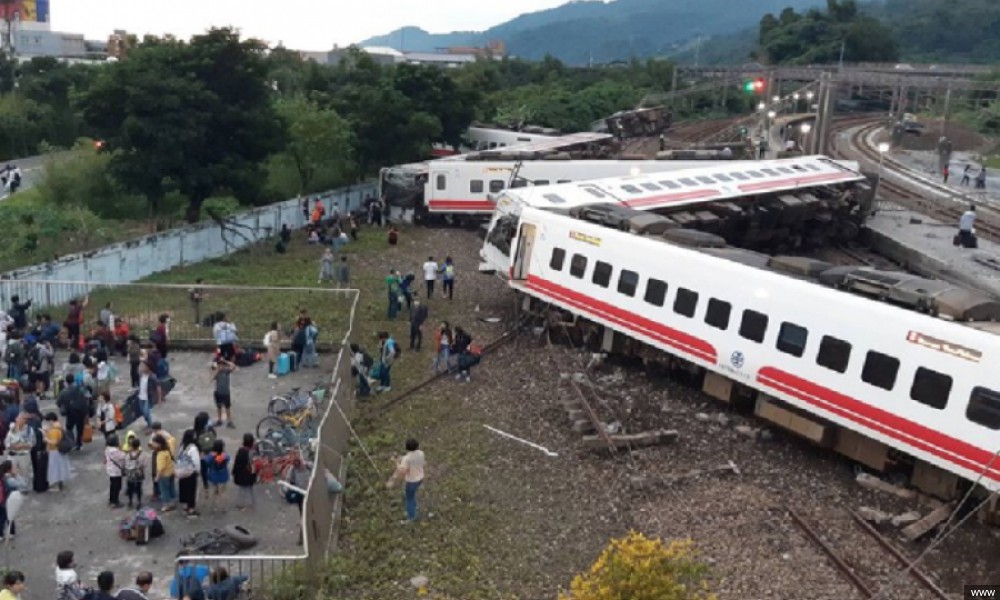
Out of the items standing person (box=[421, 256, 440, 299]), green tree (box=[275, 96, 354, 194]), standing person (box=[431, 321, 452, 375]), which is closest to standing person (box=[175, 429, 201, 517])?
standing person (box=[431, 321, 452, 375])

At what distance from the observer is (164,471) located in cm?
1244

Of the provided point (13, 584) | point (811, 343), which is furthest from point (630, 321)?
point (13, 584)

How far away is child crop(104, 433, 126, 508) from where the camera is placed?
1219 centimetres

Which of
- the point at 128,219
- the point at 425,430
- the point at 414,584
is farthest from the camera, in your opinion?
the point at 128,219

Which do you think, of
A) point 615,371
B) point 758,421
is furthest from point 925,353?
point 615,371

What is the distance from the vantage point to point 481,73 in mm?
64500

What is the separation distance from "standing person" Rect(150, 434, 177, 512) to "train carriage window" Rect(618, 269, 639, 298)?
358 inches

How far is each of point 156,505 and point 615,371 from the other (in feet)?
31.1

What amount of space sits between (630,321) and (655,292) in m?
0.90

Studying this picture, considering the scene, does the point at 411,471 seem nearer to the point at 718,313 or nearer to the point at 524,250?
the point at 718,313

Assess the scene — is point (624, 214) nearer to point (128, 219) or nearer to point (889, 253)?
point (889, 253)

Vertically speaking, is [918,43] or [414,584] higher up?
[918,43]

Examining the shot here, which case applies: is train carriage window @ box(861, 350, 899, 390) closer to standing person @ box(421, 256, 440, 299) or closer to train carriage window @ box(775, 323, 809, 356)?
train carriage window @ box(775, 323, 809, 356)

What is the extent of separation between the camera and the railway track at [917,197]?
3259 centimetres
